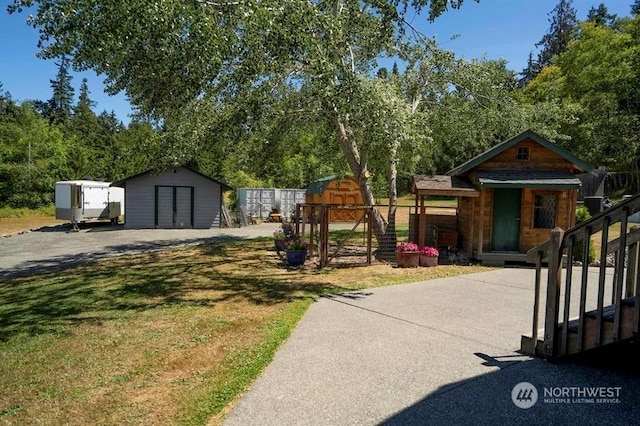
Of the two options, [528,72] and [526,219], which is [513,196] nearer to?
[526,219]

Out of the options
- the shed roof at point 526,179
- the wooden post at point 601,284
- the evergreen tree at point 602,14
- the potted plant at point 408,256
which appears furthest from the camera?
the evergreen tree at point 602,14

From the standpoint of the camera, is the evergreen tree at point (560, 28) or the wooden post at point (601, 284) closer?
the wooden post at point (601, 284)

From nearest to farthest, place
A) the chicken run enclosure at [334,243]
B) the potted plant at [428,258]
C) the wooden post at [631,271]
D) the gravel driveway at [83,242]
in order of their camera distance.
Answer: the wooden post at [631,271] < the chicken run enclosure at [334,243] < the potted plant at [428,258] < the gravel driveway at [83,242]

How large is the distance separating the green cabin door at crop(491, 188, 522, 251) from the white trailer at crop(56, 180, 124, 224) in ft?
66.2

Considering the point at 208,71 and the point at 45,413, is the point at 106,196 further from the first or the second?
the point at 45,413

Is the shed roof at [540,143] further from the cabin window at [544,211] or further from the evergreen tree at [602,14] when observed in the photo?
the evergreen tree at [602,14]

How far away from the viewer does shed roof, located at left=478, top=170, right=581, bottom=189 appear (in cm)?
1077

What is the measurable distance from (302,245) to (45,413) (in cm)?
761

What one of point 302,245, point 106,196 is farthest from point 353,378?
point 106,196

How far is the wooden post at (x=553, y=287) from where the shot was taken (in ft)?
13.3

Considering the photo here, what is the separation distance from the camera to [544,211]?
11531mm

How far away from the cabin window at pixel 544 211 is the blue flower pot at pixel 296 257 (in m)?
6.70

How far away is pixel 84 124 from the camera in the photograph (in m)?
51.6

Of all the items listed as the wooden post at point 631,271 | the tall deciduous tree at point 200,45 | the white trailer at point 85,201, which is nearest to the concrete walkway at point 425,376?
the wooden post at point 631,271
